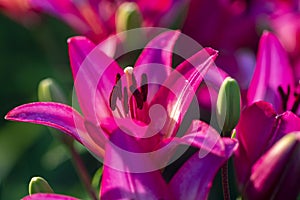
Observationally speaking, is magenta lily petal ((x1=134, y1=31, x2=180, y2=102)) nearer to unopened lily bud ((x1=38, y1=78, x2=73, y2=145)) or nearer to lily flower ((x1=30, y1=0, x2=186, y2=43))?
unopened lily bud ((x1=38, y1=78, x2=73, y2=145))

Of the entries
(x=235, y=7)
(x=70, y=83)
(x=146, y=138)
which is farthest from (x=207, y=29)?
(x=146, y=138)

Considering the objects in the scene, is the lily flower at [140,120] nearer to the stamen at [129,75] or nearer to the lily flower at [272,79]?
the stamen at [129,75]

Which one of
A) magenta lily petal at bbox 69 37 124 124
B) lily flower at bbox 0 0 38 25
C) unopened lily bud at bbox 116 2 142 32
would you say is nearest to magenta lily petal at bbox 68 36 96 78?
magenta lily petal at bbox 69 37 124 124

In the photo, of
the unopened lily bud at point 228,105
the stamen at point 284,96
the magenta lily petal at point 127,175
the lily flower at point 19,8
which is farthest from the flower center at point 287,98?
the lily flower at point 19,8

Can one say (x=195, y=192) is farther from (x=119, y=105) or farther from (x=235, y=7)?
(x=235, y=7)

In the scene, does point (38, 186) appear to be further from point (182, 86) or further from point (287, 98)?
point (287, 98)
